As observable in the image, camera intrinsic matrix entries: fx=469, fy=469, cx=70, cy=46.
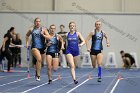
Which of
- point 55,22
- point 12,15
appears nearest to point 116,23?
point 55,22

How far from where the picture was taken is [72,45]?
15289 millimetres

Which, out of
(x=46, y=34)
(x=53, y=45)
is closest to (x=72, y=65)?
(x=53, y=45)

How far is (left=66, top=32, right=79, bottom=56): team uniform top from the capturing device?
15250mm

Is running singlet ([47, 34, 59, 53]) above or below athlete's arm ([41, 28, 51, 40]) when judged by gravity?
below

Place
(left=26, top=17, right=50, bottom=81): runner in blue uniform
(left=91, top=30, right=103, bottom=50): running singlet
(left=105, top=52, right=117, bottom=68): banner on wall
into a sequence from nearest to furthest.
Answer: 1. (left=26, top=17, right=50, bottom=81): runner in blue uniform
2. (left=91, top=30, right=103, bottom=50): running singlet
3. (left=105, top=52, right=117, bottom=68): banner on wall

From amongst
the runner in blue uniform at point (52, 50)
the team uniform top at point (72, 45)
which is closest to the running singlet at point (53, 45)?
the runner in blue uniform at point (52, 50)

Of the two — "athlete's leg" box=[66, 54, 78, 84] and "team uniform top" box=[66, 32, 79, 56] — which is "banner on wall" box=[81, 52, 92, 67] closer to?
"team uniform top" box=[66, 32, 79, 56]

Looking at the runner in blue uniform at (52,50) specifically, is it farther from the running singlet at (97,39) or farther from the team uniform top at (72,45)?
the running singlet at (97,39)

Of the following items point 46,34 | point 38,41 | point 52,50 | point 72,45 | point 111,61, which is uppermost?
point 46,34

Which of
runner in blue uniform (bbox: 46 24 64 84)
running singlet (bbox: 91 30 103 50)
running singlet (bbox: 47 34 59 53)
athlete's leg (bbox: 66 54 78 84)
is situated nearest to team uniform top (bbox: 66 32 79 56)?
athlete's leg (bbox: 66 54 78 84)

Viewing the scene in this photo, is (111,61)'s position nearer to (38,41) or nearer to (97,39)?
(97,39)

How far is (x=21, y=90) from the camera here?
13.2 meters

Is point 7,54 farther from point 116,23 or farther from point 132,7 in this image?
point 132,7

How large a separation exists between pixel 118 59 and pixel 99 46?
40.7 feet
